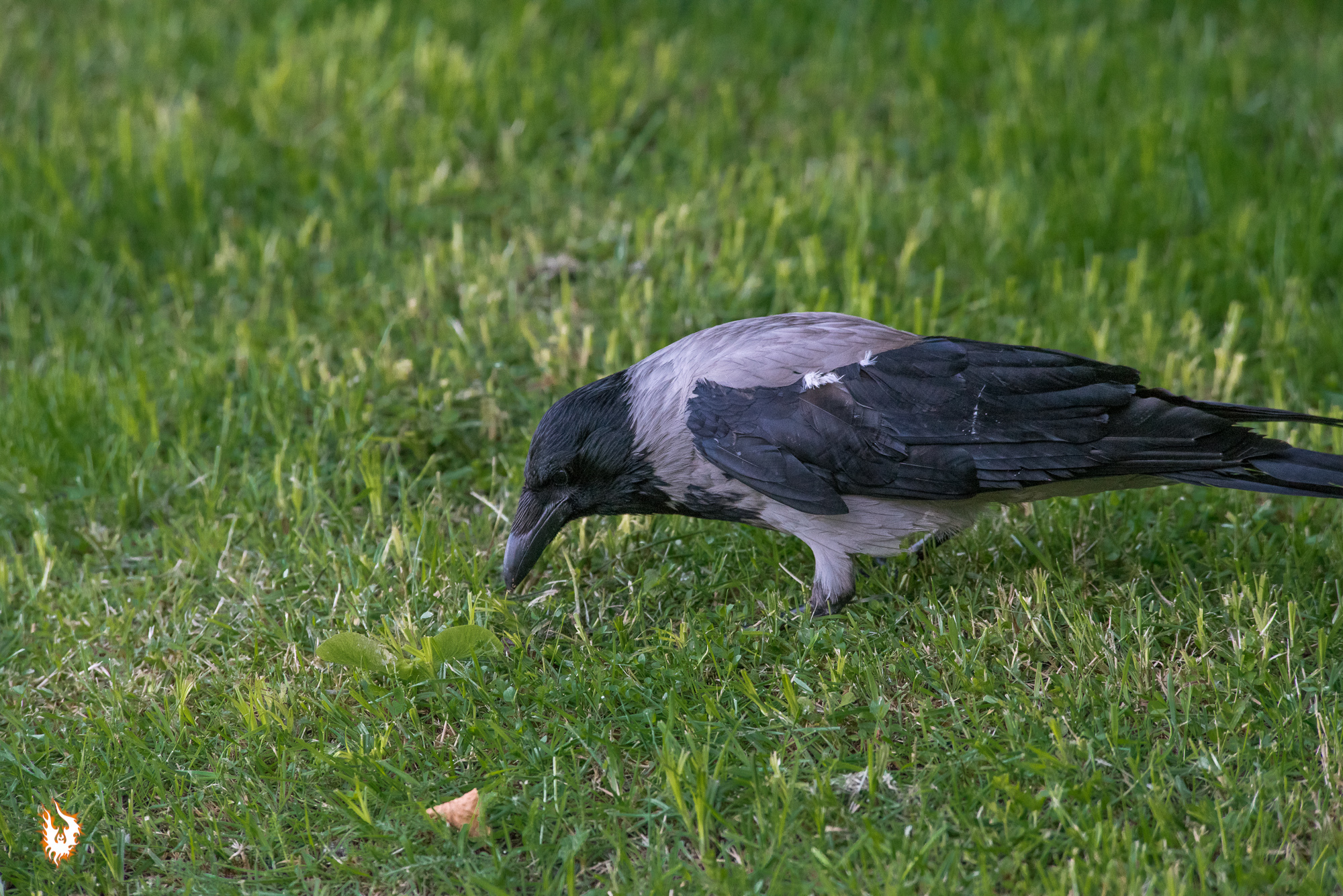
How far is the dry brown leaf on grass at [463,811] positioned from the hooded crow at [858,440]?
0.91 meters

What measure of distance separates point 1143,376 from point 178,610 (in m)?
3.48

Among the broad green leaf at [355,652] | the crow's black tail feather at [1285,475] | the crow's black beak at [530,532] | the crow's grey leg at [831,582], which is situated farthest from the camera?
the crow's black beak at [530,532]

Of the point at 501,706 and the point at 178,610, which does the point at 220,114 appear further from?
the point at 501,706

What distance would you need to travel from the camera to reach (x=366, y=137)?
6379 millimetres

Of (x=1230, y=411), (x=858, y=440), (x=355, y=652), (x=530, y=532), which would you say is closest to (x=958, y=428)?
(x=858, y=440)

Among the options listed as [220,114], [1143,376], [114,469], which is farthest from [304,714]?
[220,114]

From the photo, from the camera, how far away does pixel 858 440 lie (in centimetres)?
351

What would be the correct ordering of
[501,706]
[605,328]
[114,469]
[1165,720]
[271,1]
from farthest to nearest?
[271,1], [605,328], [114,469], [501,706], [1165,720]

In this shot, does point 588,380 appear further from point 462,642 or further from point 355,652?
point 355,652

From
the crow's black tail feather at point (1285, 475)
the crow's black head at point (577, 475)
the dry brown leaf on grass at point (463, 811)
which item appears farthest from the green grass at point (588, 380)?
the crow's black tail feather at point (1285, 475)

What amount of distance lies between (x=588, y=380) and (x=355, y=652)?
1670 millimetres

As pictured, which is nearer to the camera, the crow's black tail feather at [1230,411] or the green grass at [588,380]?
the green grass at [588,380]

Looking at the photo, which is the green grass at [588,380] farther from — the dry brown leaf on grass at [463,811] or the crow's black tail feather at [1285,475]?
the crow's black tail feather at [1285,475]

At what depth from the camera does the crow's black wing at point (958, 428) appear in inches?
133
